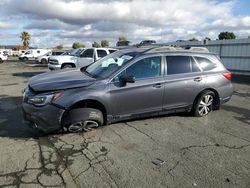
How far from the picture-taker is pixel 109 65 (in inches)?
240

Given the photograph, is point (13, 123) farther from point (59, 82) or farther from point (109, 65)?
point (109, 65)

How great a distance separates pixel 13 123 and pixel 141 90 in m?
2.99

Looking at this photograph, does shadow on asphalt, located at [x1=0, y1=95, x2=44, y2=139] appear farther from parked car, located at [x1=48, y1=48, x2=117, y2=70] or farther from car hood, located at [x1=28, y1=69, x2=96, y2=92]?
parked car, located at [x1=48, y1=48, x2=117, y2=70]

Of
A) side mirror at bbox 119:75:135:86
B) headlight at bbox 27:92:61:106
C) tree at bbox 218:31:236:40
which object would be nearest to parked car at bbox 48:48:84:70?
side mirror at bbox 119:75:135:86

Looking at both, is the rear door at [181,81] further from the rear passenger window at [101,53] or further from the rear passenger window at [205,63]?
the rear passenger window at [101,53]

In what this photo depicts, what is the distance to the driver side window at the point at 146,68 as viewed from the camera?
5.71 m

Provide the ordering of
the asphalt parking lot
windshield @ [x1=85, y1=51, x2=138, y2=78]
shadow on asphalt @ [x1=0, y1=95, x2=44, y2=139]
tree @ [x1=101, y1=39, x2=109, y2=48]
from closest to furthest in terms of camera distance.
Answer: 1. the asphalt parking lot
2. shadow on asphalt @ [x1=0, y1=95, x2=44, y2=139]
3. windshield @ [x1=85, y1=51, x2=138, y2=78]
4. tree @ [x1=101, y1=39, x2=109, y2=48]

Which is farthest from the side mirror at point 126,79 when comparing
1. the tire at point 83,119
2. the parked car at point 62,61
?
the parked car at point 62,61

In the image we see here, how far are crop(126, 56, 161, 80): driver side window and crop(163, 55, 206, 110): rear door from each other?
10.1 inches

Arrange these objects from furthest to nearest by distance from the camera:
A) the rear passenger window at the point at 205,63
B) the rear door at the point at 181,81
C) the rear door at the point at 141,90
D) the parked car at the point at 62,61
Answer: the parked car at the point at 62,61
the rear passenger window at the point at 205,63
the rear door at the point at 181,81
the rear door at the point at 141,90

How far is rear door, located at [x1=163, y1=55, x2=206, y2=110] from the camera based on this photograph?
6.11 metres

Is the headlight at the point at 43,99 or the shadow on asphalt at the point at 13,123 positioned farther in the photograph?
the shadow on asphalt at the point at 13,123

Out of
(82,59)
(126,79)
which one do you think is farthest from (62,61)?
(126,79)

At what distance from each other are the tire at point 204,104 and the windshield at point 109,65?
2015mm
